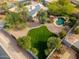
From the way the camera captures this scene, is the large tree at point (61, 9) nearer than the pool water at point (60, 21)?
No

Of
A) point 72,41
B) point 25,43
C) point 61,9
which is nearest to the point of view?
point 25,43

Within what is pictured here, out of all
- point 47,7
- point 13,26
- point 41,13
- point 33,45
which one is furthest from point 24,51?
point 47,7

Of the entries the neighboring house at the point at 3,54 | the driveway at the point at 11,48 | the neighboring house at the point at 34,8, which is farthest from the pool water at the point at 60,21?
the neighboring house at the point at 3,54

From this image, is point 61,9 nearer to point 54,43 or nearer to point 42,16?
point 42,16

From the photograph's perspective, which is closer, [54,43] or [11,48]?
[54,43]

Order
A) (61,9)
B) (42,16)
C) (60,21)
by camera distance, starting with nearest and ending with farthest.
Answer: (42,16) < (60,21) < (61,9)

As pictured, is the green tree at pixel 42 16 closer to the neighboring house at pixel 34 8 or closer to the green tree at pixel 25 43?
the neighboring house at pixel 34 8

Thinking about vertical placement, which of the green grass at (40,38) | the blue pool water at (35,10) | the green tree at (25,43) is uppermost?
the blue pool water at (35,10)

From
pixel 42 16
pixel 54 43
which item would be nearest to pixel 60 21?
pixel 42 16
